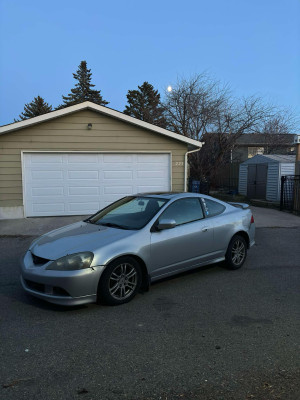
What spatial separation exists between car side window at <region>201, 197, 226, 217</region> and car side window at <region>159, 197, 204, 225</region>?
116 mm

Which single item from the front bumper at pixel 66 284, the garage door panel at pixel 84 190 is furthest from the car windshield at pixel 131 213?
the garage door panel at pixel 84 190

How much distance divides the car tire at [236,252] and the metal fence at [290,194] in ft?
25.0

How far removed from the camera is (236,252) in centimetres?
557

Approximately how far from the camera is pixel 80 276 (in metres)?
3.69

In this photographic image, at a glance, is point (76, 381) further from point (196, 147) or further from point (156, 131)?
point (196, 147)

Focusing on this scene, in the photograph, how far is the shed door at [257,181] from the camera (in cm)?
1592

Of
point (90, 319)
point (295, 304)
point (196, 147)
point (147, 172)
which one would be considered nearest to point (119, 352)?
point (90, 319)

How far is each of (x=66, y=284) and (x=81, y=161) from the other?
7.61m

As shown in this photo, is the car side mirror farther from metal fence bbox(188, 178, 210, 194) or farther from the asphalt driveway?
metal fence bbox(188, 178, 210, 194)

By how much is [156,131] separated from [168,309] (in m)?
8.02

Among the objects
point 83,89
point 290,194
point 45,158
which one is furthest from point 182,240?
point 83,89

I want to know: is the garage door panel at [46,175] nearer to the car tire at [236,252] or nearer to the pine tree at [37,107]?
the car tire at [236,252]

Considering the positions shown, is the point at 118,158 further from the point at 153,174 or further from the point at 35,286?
the point at 35,286

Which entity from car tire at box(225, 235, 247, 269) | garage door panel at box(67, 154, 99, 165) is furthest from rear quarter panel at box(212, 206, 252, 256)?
garage door panel at box(67, 154, 99, 165)
